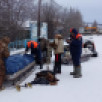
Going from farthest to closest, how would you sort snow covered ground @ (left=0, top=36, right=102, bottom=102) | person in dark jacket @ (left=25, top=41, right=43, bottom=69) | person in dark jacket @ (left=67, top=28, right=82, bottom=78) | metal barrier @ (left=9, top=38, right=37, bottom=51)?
metal barrier @ (left=9, top=38, right=37, bottom=51) < person in dark jacket @ (left=25, top=41, right=43, bottom=69) < person in dark jacket @ (left=67, top=28, right=82, bottom=78) < snow covered ground @ (left=0, top=36, right=102, bottom=102)

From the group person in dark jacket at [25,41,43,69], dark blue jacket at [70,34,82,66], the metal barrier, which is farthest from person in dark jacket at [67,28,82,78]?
the metal barrier

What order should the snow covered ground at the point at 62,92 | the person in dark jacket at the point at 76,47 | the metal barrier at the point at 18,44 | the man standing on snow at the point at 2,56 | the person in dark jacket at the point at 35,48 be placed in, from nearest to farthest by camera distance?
the snow covered ground at the point at 62,92
the man standing on snow at the point at 2,56
the person in dark jacket at the point at 76,47
the person in dark jacket at the point at 35,48
the metal barrier at the point at 18,44

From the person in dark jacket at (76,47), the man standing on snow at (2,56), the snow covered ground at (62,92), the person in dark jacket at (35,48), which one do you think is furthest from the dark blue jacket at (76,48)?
the man standing on snow at (2,56)

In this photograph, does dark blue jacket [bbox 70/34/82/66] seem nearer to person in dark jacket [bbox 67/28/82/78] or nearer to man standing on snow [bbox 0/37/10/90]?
person in dark jacket [bbox 67/28/82/78]

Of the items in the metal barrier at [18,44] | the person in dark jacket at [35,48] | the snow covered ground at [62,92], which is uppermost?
the person in dark jacket at [35,48]

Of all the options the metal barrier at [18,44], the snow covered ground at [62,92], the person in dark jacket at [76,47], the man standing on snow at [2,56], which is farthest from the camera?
the metal barrier at [18,44]

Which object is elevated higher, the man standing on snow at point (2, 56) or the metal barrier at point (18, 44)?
the man standing on snow at point (2, 56)

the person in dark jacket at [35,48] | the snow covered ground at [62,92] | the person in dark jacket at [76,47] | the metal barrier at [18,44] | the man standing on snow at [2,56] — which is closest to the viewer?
the snow covered ground at [62,92]

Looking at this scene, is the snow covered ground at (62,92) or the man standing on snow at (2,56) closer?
the snow covered ground at (62,92)

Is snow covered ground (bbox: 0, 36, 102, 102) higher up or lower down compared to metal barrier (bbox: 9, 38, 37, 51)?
lower down

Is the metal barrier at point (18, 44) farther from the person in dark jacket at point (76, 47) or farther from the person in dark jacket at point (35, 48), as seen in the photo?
the person in dark jacket at point (76, 47)

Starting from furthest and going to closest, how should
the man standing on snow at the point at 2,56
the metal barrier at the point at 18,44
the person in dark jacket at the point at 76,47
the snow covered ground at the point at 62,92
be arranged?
the metal barrier at the point at 18,44 < the person in dark jacket at the point at 76,47 < the man standing on snow at the point at 2,56 < the snow covered ground at the point at 62,92

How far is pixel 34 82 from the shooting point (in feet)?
24.7

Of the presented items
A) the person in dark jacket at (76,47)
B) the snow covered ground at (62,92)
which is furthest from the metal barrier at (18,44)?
the snow covered ground at (62,92)
